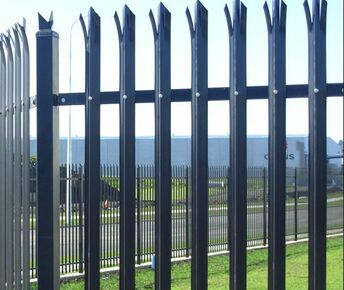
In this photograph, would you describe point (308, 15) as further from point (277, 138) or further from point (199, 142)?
point (199, 142)

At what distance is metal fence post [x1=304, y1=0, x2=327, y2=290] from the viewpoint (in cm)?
292

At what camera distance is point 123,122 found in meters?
3.33

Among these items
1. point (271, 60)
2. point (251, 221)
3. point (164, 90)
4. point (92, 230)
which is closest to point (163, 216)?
point (92, 230)

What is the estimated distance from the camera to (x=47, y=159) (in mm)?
3555

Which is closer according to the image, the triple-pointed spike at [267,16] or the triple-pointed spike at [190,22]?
the triple-pointed spike at [267,16]

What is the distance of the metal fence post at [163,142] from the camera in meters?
3.21

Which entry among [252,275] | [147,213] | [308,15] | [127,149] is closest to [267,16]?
[308,15]

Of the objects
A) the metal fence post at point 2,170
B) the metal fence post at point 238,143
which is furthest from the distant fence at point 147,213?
the metal fence post at point 238,143

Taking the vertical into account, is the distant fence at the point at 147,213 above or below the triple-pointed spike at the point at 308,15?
below

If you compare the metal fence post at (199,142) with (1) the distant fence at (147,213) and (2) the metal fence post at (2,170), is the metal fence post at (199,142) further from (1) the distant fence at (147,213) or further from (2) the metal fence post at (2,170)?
(1) the distant fence at (147,213)

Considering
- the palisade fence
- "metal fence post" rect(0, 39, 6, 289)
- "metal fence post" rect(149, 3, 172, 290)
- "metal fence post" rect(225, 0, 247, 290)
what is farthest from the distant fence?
"metal fence post" rect(225, 0, 247, 290)

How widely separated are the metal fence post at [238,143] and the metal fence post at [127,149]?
1.93 ft

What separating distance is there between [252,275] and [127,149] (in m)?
6.93

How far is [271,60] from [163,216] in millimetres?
1022
